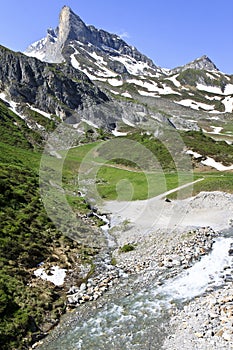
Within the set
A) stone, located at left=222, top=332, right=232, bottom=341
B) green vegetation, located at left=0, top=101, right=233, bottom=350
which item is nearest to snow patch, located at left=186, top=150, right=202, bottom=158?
green vegetation, located at left=0, top=101, right=233, bottom=350

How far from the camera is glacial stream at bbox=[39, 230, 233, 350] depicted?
22.5 metres

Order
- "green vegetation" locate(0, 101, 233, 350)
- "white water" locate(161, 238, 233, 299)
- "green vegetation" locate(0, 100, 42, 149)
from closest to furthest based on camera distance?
"green vegetation" locate(0, 101, 233, 350) < "white water" locate(161, 238, 233, 299) < "green vegetation" locate(0, 100, 42, 149)

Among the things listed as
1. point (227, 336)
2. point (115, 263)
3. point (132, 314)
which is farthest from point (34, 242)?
point (227, 336)

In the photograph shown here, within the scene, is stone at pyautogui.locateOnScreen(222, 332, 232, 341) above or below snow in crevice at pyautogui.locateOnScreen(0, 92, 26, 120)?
below

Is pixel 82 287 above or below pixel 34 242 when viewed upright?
below

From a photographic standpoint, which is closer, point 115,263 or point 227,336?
point 227,336

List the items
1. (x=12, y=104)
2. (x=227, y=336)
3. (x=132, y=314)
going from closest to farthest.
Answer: (x=227, y=336) < (x=132, y=314) < (x=12, y=104)

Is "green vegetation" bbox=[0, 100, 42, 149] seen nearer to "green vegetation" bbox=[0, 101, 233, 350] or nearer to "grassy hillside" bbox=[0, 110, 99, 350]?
"green vegetation" bbox=[0, 101, 233, 350]

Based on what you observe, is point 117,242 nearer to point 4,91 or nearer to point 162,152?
point 162,152

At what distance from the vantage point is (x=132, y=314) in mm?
25438

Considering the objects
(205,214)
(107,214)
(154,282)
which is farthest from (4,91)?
(154,282)

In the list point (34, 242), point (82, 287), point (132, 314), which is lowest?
point (132, 314)

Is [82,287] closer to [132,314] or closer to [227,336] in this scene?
[132,314]

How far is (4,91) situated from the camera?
19450cm
